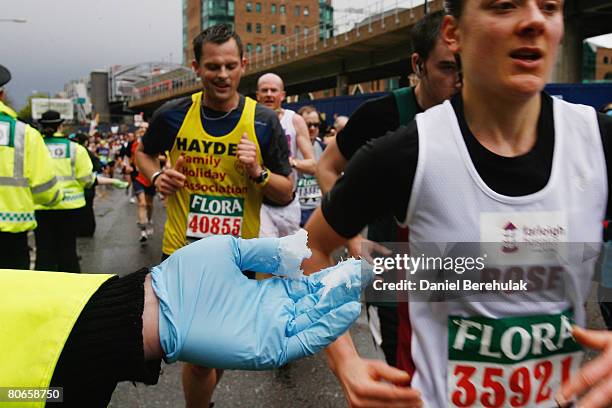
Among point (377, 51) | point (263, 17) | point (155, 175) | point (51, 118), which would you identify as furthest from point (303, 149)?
point (263, 17)

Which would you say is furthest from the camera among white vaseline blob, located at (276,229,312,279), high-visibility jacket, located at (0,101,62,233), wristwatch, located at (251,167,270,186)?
high-visibility jacket, located at (0,101,62,233)

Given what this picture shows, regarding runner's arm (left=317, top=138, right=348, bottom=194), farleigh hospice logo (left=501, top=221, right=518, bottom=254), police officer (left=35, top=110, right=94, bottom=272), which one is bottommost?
police officer (left=35, top=110, right=94, bottom=272)

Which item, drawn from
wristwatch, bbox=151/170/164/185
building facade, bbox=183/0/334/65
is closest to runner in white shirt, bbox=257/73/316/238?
wristwatch, bbox=151/170/164/185

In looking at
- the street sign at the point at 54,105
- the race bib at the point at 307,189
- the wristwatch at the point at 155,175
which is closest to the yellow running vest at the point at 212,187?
the wristwatch at the point at 155,175

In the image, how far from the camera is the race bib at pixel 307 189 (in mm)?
7000

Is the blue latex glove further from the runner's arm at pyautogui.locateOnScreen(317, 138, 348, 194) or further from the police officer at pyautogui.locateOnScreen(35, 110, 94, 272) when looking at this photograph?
the police officer at pyautogui.locateOnScreen(35, 110, 94, 272)

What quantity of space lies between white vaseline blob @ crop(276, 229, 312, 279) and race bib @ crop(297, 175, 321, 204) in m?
5.21

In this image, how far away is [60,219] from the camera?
20.0 ft

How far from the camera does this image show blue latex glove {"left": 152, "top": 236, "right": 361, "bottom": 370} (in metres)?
1.49

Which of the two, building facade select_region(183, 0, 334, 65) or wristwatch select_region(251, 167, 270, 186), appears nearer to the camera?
wristwatch select_region(251, 167, 270, 186)

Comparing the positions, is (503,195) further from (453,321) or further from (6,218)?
(6,218)

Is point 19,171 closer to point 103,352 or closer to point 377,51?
point 103,352

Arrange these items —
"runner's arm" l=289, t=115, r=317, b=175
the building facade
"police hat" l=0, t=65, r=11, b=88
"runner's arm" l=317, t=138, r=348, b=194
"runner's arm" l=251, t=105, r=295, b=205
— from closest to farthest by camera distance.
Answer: "runner's arm" l=317, t=138, r=348, b=194 < "runner's arm" l=251, t=105, r=295, b=205 < "police hat" l=0, t=65, r=11, b=88 < "runner's arm" l=289, t=115, r=317, b=175 < the building facade

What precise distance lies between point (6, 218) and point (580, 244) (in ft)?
12.7
